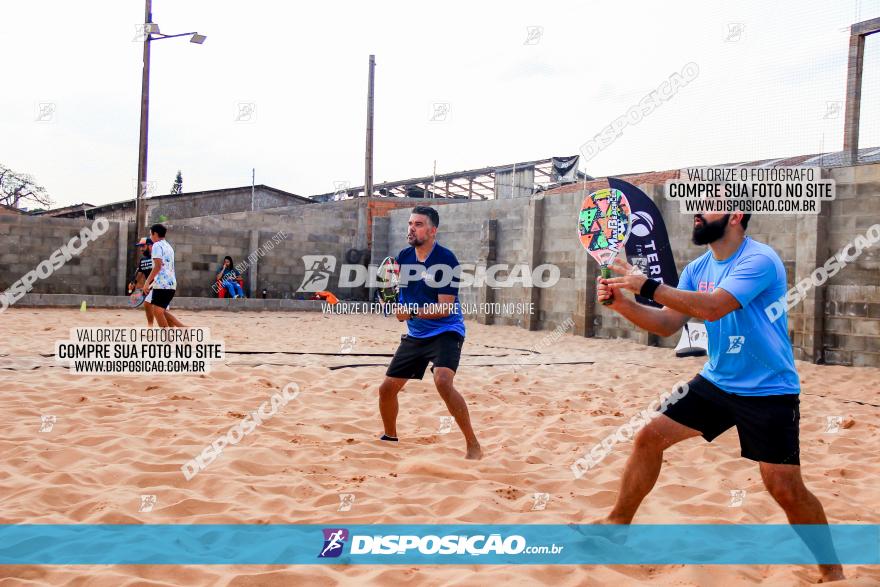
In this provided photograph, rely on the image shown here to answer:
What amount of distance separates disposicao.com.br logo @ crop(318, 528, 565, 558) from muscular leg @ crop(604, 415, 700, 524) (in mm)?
402

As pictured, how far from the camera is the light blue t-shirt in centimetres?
284

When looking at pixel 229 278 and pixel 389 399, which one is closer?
pixel 389 399

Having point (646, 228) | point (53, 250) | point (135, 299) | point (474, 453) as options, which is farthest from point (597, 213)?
point (53, 250)

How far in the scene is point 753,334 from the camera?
2.89m

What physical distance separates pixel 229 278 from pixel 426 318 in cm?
1460

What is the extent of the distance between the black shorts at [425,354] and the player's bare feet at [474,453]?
0.57m

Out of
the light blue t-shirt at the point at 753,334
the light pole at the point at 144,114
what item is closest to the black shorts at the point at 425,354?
the light blue t-shirt at the point at 753,334

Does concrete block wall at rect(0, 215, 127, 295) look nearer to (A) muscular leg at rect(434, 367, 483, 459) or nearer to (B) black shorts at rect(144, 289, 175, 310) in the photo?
(B) black shorts at rect(144, 289, 175, 310)

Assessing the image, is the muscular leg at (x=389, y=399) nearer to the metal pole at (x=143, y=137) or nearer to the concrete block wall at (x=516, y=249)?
the concrete block wall at (x=516, y=249)

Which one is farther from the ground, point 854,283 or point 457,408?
point 854,283

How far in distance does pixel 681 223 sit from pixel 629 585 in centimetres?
934

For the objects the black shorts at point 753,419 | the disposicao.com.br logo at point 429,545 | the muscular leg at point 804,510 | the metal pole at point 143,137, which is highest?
the metal pole at point 143,137

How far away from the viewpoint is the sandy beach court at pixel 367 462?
9.52 ft

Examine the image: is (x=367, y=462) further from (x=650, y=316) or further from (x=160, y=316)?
(x=160, y=316)
